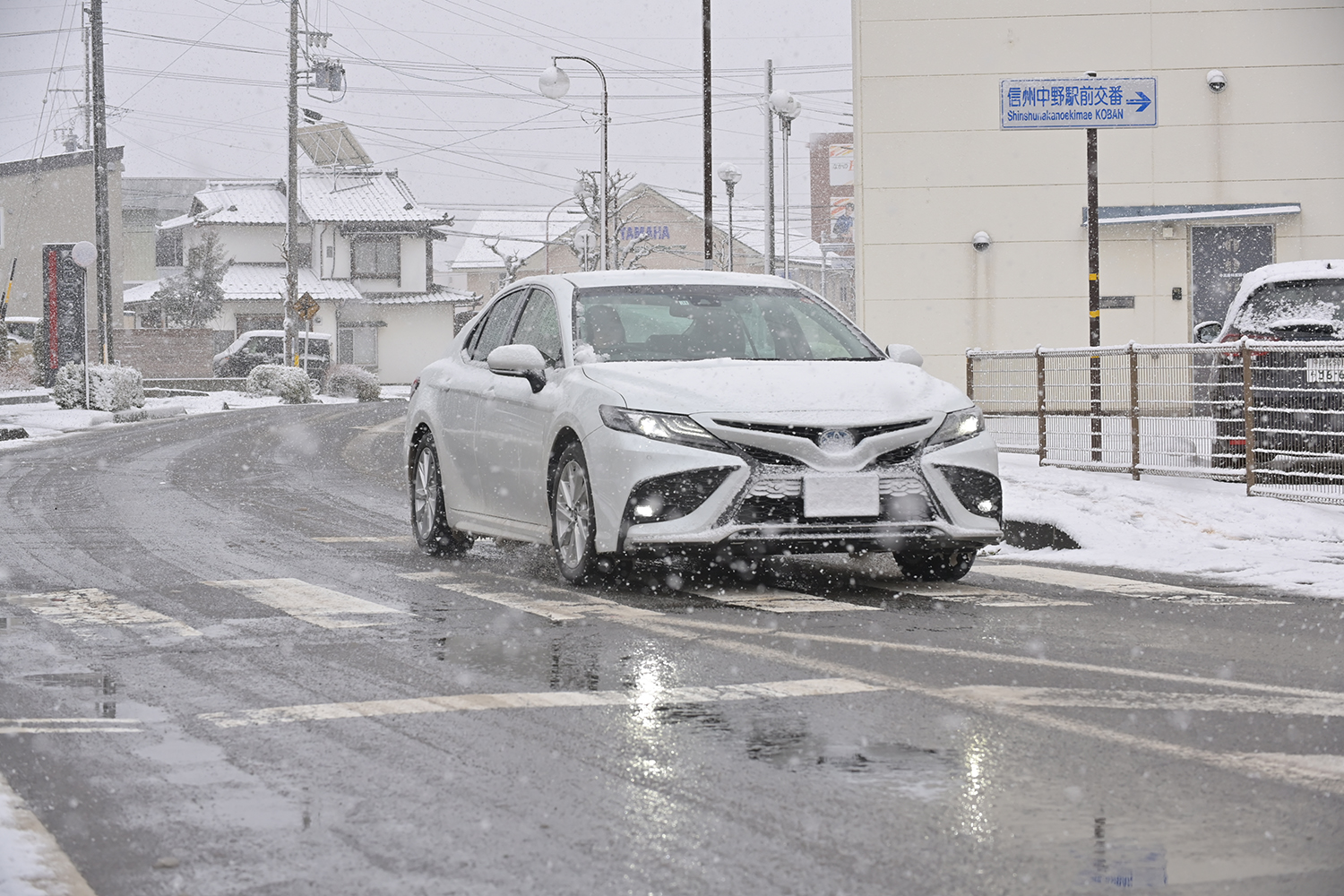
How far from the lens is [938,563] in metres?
8.98

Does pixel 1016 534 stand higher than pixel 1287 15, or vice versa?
pixel 1287 15

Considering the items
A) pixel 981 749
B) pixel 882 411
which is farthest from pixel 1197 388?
pixel 981 749

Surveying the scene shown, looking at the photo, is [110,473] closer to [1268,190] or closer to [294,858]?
[294,858]

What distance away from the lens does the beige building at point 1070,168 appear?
27781 mm

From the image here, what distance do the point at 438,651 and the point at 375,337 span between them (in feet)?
231

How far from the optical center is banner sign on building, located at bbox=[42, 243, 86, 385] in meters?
34.0

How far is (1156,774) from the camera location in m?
4.48

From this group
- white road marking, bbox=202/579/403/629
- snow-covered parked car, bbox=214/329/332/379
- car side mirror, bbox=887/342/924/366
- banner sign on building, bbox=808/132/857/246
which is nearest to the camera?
white road marking, bbox=202/579/403/629

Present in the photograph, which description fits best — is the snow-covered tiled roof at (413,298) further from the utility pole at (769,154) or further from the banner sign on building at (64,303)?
the banner sign on building at (64,303)

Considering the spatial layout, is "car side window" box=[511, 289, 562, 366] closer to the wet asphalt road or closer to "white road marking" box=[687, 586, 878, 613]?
the wet asphalt road

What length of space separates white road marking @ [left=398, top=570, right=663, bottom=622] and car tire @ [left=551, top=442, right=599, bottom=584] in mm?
143

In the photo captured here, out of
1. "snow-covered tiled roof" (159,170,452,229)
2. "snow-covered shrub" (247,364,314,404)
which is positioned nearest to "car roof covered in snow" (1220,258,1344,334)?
"snow-covered shrub" (247,364,314,404)

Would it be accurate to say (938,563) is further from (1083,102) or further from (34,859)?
(1083,102)

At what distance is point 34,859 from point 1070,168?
25561 mm
